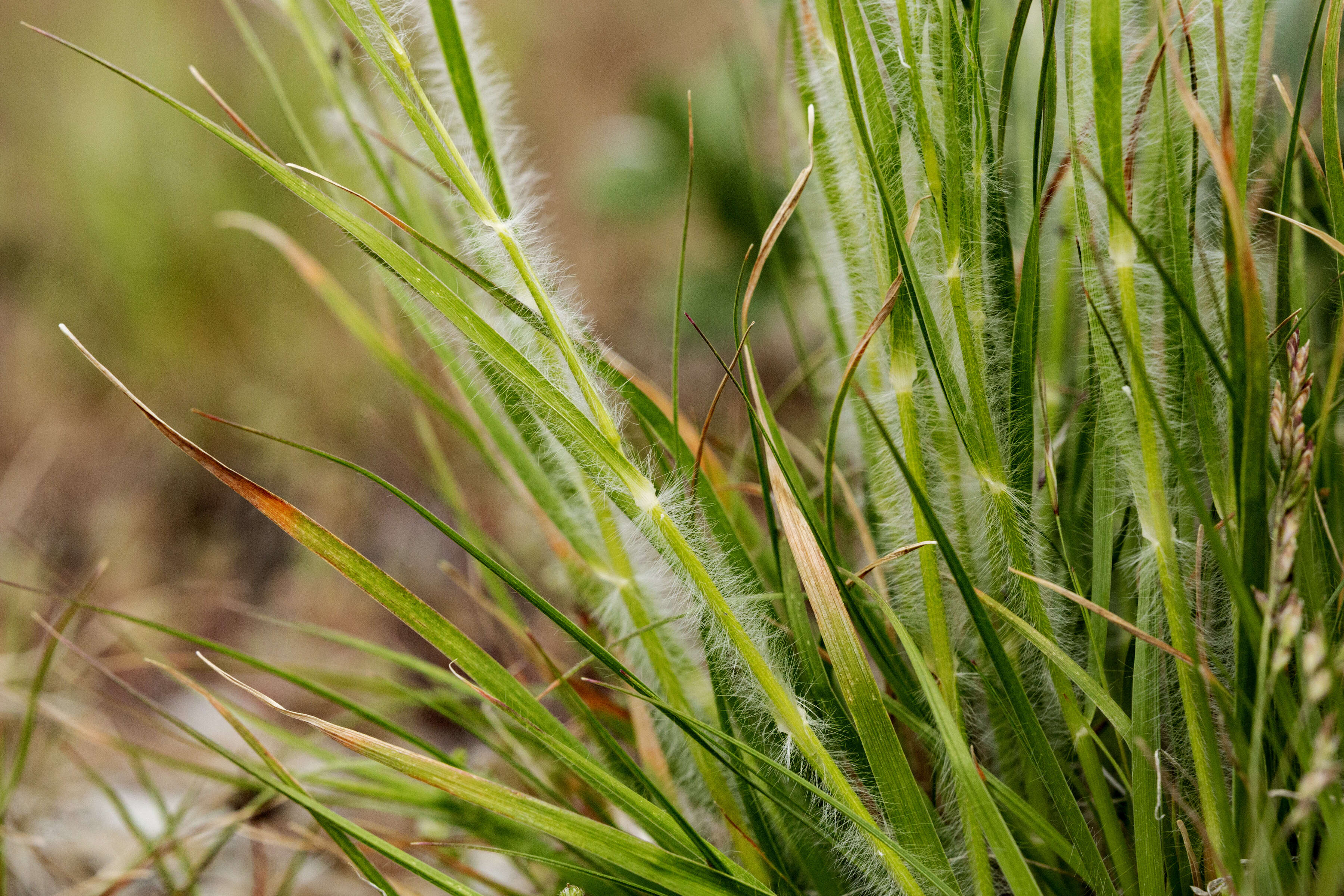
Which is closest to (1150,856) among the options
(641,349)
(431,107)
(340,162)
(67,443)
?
(431,107)

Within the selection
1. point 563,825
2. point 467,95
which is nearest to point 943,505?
point 563,825

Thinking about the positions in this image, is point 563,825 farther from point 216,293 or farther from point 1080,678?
point 216,293

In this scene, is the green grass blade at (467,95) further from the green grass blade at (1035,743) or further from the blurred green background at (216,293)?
the blurred green background at (216,293)

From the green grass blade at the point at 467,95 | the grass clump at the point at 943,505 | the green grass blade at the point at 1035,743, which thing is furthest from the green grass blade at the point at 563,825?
the green grass blade at the point at 467,95

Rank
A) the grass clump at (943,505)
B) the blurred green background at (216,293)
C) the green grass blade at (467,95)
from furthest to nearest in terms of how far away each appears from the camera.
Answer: the blurred green background at (216,293), the green grass blade at (467,95), the grass clump at (943,505)

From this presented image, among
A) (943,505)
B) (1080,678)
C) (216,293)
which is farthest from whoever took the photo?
(216,293)

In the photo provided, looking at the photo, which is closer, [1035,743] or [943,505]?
[1035,743]

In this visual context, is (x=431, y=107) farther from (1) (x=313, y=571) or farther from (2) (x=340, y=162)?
(1) (x=313, y=571)

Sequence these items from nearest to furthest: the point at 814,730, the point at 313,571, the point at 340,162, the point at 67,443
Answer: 1. the point at 814,730
2. the point at 340,162
3. the point at 313,571
4. the point at 67,443
